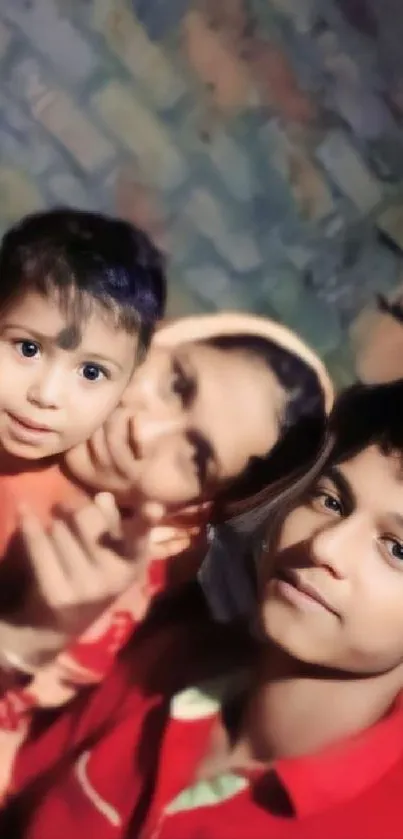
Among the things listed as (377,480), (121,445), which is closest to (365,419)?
(377,480)

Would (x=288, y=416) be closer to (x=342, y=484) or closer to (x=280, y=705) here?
(x=342, y=484)

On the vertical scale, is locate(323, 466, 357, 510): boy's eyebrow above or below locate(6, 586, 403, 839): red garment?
above

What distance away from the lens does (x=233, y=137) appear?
2.04ft

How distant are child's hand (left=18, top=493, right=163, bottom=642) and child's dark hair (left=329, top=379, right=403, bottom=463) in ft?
0.39

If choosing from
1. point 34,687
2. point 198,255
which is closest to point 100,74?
point 198,255

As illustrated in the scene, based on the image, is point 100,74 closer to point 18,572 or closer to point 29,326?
point 29,326

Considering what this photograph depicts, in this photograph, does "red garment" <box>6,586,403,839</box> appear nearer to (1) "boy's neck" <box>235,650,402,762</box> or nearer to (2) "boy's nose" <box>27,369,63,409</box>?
(1) "boy's neck" <box>235,650,402,762</box>

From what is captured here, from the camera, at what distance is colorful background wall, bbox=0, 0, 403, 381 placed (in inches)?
24.4

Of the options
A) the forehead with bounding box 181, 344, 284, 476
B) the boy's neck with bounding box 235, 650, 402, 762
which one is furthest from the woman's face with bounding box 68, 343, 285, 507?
the boy's neck with bounding box 235, 650, 402, 762

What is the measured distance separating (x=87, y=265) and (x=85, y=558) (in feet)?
0.58

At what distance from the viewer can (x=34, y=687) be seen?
65cm

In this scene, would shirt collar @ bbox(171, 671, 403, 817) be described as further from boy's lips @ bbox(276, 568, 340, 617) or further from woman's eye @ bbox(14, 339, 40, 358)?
woman's eye @ bbox(14, 339, 40, 358)

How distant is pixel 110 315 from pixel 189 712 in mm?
244

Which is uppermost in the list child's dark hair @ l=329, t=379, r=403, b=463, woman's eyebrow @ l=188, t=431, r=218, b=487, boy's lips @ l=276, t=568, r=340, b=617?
woman's eyebrow @ l=188, t=431, r=218, b=487
